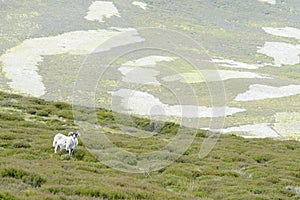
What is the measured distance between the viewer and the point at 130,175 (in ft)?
65.1

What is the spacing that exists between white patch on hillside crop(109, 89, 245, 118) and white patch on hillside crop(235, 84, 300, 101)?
19.1 metres

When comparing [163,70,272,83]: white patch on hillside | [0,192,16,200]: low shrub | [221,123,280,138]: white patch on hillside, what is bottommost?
[221,123,280,138]: white patch on hillside

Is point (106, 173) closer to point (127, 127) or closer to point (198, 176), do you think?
point (198, 176)

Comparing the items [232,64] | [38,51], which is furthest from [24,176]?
[232,64]

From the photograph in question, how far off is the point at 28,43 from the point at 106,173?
151331mm

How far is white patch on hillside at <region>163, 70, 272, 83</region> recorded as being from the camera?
139500 mm

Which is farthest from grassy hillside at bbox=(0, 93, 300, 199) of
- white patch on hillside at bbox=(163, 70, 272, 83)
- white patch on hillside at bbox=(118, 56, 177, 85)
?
white patch on hillside at bbox=(163, 70, 272, 83)

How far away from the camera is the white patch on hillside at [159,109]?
92.0m

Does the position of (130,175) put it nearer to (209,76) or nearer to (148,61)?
(209,76)

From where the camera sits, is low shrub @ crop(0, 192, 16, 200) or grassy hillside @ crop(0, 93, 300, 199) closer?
low shrub @ crop(0, 192, 16, 200)

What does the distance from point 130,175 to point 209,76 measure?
12433 centimetres

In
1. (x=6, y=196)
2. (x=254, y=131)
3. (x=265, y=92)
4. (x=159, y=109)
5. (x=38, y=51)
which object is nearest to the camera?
(x=6, y=196)

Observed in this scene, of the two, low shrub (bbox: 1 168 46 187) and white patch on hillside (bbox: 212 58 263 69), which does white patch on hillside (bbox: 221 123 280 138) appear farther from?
white patch on hillside (bbox: 212 58 263 69)

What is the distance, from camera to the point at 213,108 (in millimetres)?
100062
